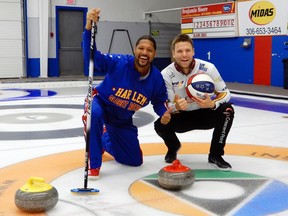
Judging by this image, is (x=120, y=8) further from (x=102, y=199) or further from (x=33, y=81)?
(x=102, y=199)

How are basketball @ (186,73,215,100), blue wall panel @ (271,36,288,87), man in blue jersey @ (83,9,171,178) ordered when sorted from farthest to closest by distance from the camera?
1. blue wall panel @ (271,36,288,87)
2. basketball @ (186,73,215,100)
3. man in blue jersey @ (83,9,171,178)

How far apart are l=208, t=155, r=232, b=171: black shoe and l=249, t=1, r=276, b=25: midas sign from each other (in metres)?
8.75

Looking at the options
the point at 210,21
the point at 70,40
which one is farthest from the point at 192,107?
the point at 70,40

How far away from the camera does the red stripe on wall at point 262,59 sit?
40.8 ft

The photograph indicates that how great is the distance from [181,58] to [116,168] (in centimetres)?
124

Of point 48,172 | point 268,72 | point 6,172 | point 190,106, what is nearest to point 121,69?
point 190,106

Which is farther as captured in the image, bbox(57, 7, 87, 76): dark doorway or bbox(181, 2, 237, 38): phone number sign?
bbox(57, 7, 87, 76): dark doorway

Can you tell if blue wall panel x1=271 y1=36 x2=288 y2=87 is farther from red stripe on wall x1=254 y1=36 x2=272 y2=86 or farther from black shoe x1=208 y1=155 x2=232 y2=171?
black shoe x1=208 y1=155 x2=232 y2=171

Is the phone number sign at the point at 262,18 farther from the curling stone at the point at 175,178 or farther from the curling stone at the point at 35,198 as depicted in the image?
the curling stone at the point at 35,198

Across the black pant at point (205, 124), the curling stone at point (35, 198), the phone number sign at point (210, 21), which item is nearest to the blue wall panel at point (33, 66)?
the phone number sign at point (210, 21)

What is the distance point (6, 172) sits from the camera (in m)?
4.02

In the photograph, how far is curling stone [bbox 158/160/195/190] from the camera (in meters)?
3.44

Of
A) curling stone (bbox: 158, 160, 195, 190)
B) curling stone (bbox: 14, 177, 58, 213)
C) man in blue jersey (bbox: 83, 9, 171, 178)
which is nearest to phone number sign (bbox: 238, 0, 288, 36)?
man in blue jersey (bbox: 83, 9, 171, 178)

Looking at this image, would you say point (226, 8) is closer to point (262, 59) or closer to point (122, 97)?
point (262, 59)
